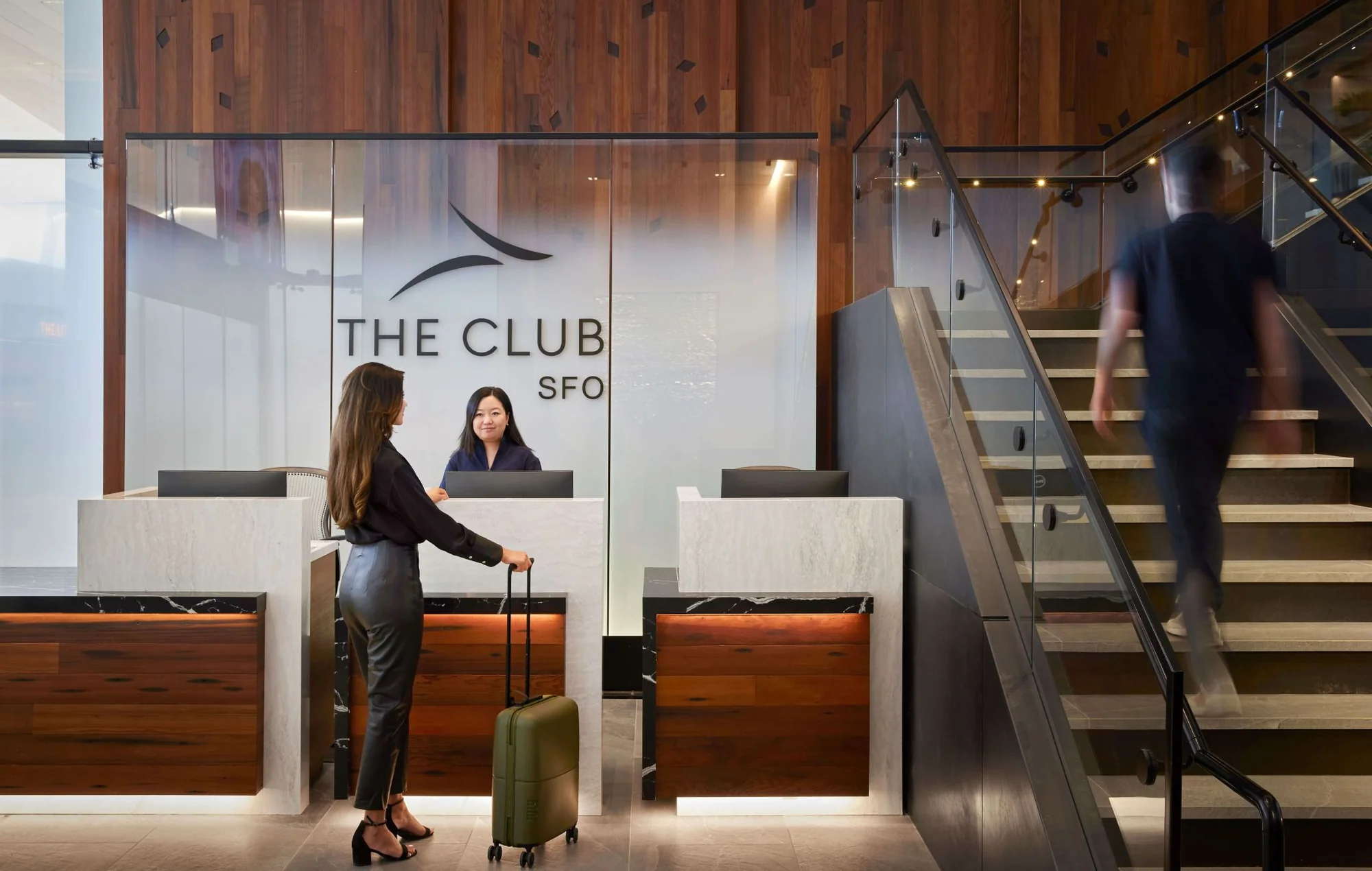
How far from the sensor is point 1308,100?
4371 millimetres

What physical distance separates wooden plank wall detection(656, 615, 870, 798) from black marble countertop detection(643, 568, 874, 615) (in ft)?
0.11

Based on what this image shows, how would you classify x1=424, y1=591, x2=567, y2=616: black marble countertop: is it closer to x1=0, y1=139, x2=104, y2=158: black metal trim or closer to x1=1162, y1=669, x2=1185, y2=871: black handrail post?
x1=1162, y1=669, x2=1185, y2=871: black handrail post

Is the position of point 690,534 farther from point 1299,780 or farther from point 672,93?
point 672,93

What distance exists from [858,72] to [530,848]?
5212 mm

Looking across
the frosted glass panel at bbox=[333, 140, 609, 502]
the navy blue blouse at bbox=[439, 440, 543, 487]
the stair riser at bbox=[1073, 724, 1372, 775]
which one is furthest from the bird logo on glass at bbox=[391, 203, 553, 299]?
the stair riser at bbox=[1073, 724, 1372, 775]

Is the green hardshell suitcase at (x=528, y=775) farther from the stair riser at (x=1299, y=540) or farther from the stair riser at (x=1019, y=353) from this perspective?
the stair riser at (x=1299, y=540)

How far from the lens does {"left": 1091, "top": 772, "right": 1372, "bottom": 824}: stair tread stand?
1877mm

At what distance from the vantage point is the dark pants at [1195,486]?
2.90 meters

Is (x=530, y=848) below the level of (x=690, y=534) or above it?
below

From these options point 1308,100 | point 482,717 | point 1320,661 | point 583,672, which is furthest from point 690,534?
point 1308,100

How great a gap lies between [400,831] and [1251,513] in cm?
337

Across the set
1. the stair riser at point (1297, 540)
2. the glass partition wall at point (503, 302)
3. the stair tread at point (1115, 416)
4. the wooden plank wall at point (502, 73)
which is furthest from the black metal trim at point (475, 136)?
the stair riser at point (1297, 540)

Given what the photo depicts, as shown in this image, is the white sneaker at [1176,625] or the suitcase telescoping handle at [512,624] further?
the suitcase telescoping handle at [512,624]

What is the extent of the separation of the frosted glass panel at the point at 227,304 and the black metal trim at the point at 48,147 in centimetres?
87
